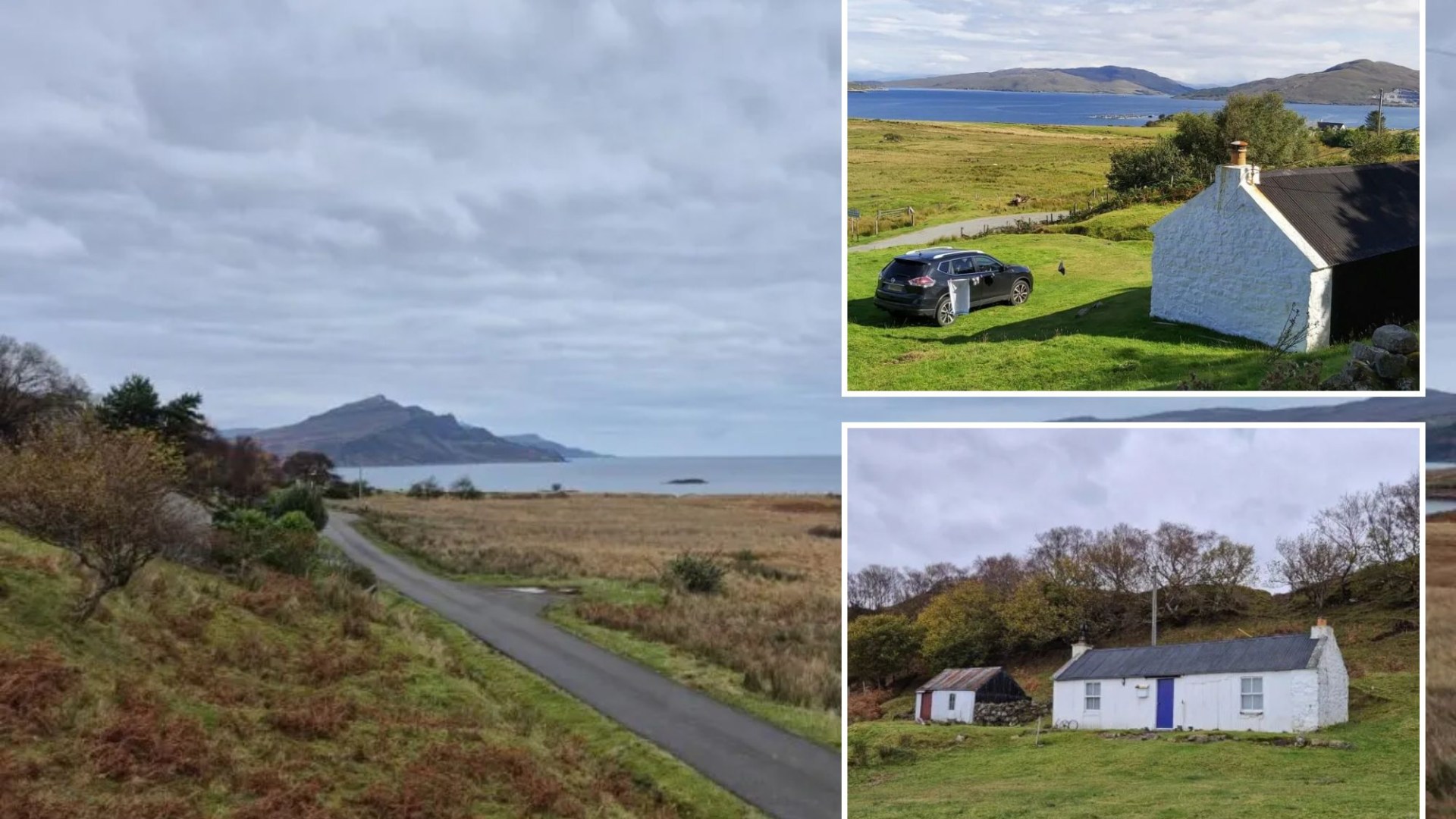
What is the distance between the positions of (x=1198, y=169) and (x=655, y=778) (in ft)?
31.5

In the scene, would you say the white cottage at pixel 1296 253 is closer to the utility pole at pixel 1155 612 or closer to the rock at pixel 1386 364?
the rock at pixel 1386 364

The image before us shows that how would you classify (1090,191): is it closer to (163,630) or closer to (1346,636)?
(1346,636)

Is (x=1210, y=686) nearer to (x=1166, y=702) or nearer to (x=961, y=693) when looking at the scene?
(x=1166, y=702)

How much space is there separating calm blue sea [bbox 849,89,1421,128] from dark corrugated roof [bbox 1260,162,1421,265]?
47 centimetres

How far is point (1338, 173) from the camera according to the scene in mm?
9398

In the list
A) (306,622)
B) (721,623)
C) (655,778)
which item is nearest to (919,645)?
(655,778)

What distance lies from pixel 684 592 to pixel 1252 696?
22701 millimetres

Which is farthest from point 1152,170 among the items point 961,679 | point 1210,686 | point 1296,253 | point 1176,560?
point 961,679

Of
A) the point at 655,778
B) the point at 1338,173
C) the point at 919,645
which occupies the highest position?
the point at 1338,173

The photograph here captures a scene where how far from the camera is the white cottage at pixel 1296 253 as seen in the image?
8859 millimetres

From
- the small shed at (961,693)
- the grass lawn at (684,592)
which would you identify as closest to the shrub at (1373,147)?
the small shed at (961,693)

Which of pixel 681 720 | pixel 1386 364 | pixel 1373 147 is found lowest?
pixel 681 720

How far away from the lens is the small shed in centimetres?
845

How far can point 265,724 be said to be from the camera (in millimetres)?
13539
